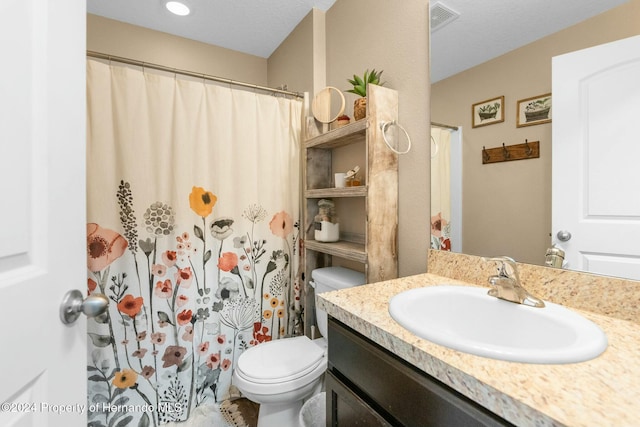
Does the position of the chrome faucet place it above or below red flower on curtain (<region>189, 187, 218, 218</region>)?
below

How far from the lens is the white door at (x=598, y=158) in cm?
76

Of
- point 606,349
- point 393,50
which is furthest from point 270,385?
point 393,50

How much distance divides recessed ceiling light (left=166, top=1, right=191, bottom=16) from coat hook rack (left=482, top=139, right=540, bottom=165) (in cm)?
200

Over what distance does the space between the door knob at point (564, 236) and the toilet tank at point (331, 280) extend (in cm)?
79

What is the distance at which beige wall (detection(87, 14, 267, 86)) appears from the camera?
1964mm

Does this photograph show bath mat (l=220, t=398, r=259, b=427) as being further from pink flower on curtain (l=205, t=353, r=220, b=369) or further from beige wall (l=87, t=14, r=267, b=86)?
beige wall (l=87, t=14, r=267, b=86)

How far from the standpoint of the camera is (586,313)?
2.62ft

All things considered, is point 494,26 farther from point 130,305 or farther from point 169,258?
point 130,305

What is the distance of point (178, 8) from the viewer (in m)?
1.88

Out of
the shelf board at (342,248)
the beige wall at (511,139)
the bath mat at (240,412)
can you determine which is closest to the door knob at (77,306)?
the shelf board at (342,248)

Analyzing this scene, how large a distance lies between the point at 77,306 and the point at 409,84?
4.57ft

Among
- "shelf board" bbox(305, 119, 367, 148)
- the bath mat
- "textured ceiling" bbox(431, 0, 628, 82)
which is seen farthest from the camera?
the bath mat

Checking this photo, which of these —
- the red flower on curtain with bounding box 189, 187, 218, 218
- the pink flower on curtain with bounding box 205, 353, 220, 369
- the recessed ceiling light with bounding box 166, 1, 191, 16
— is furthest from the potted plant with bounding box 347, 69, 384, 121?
the pink flower on curtain with bounding box 205, 353, 220, 369

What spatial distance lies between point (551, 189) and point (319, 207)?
1.18m
